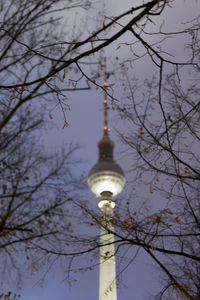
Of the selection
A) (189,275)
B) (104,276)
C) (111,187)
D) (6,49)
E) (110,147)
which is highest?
(110,147)

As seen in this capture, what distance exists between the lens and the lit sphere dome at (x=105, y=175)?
1881 inches

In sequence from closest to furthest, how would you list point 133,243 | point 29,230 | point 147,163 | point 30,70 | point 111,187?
point 133,243, point 147,163, point 29,230, point 30,70, point 111,187

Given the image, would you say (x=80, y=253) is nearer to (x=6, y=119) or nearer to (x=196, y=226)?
(x=196, y=226)

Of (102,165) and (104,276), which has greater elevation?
(102,165)

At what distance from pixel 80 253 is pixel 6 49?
341cm

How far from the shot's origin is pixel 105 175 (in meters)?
47.6

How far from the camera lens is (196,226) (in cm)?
538

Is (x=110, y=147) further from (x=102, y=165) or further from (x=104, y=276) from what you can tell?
(x=104, y=276)

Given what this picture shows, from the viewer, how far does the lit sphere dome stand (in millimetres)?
47781

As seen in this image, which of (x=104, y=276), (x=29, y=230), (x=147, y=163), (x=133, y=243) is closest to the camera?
(x=133, y=243)

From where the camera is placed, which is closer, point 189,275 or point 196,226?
point 196,226

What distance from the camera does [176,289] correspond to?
16.9 ft

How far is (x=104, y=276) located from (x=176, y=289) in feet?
128

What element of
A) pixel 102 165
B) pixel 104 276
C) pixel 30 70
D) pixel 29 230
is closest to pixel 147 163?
pixel 29 230
